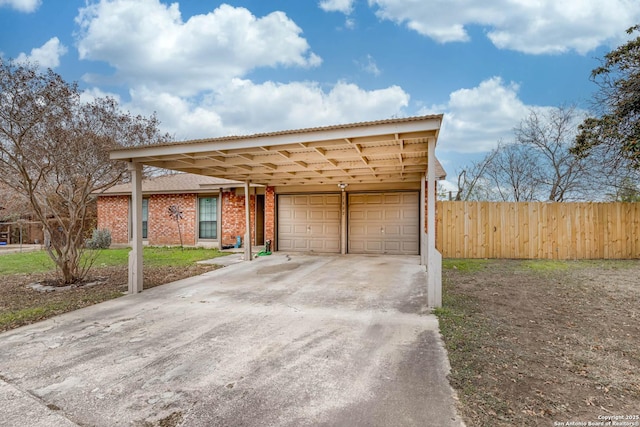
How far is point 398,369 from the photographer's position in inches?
122

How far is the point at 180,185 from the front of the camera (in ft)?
47.9

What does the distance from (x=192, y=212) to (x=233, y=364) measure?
1206cm

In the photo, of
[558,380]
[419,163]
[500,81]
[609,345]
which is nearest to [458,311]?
[609,345]

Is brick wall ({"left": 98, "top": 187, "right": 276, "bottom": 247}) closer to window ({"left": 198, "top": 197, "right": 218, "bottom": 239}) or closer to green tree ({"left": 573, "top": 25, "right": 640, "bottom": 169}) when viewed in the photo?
window ({"left": 198, "top": 197, "right": 218, "bottom": 239})

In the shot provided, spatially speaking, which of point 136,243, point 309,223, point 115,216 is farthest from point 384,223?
point 115,216

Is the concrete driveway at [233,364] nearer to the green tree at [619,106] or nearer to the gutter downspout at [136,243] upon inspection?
the gutter downspout at [136,243]

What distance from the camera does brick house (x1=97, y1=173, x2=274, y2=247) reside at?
1364 cm

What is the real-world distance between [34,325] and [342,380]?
4.53 m

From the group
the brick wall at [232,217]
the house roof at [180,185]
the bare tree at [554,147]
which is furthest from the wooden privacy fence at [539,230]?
the house roof at [180,185]

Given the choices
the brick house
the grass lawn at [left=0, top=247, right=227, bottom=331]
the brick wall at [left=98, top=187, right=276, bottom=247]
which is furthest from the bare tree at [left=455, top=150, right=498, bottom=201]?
the grass lawn at [left=0, top=247, right=227, bottom=331]

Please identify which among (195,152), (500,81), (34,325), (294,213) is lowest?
(34,325)

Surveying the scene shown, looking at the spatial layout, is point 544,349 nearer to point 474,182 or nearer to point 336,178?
point 336,178

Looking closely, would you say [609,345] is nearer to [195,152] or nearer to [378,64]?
[195,152]

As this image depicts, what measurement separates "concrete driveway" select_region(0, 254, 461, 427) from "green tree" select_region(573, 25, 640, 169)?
779 cm
